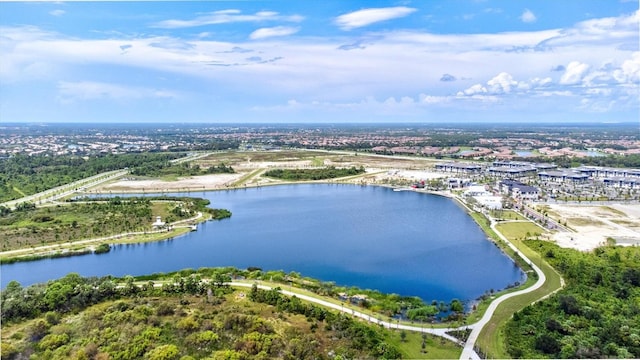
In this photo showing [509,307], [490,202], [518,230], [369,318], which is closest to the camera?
[369,318]

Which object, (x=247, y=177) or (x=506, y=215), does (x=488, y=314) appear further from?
(x=247, y=177)

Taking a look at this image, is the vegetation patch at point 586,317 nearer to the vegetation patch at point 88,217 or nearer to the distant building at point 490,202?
the distant building at point 490,202

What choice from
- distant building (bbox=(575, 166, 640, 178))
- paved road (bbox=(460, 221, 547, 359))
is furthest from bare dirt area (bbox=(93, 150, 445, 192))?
paved road (bbox=(460, 221, 547, 359))

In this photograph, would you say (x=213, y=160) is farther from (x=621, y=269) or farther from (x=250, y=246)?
(x=621, y=269)

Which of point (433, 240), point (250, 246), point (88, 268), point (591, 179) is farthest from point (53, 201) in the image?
point (591, 179)

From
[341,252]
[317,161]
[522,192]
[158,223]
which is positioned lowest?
[341,252]

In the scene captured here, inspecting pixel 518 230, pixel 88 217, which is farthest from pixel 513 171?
pixel 88 217

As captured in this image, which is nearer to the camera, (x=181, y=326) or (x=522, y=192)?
(x=181, y=326)

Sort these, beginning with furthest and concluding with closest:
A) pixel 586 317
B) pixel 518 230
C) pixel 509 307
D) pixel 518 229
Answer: pixel 518 229, pixel 518 230, pixel 509 307, pixel 586 317
